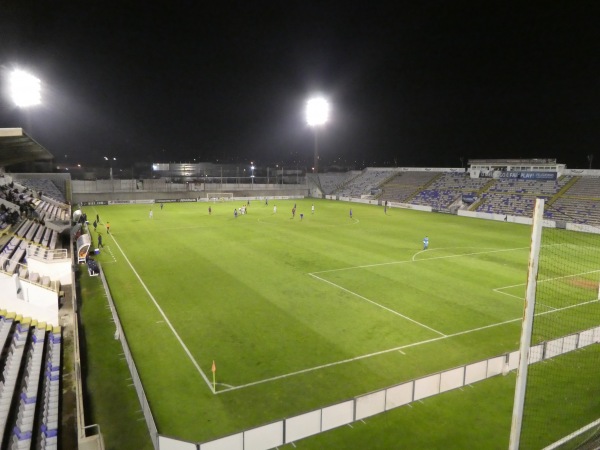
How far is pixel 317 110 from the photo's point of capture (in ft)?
231

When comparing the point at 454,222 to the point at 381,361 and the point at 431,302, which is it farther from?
the point at 381,361

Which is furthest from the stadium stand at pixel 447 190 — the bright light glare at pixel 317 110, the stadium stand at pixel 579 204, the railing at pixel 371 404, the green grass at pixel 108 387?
the green grass at pixel 108 387

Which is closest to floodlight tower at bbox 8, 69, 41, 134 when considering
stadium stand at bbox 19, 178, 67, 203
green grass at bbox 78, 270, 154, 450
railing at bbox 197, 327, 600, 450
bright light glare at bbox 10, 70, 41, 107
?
bright light glare at bbox 10, 70, 41, 107

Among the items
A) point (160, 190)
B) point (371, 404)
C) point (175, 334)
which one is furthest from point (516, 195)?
point (160, 190)

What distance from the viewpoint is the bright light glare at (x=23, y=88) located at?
1619 inches

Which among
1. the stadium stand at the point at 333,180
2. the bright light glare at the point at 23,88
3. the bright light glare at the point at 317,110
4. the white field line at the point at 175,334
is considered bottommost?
the white field line at the point at 175,334

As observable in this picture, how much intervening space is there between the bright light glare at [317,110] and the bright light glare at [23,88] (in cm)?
4060

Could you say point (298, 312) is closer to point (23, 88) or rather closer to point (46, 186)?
point (23, 88)

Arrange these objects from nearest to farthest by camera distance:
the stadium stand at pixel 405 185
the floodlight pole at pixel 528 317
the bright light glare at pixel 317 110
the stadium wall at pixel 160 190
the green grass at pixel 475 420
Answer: the floodlight pole at pixel 528 317
the green grass at pixel 475 420
the stadium wall at pixel 160 190
the stadium stand at pixel 405 185
the bright light glare at pixel 317 110

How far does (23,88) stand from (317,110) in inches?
1677

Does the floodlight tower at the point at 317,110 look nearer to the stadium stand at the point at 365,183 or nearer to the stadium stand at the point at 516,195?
the stadium stand at the point at 365,183

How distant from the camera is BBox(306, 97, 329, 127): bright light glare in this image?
70312mm

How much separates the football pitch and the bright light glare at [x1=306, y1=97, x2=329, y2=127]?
3849 centimetres

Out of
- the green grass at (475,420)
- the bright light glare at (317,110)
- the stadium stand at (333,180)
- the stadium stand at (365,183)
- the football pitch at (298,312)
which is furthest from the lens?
the stadium stand at (333,180)
